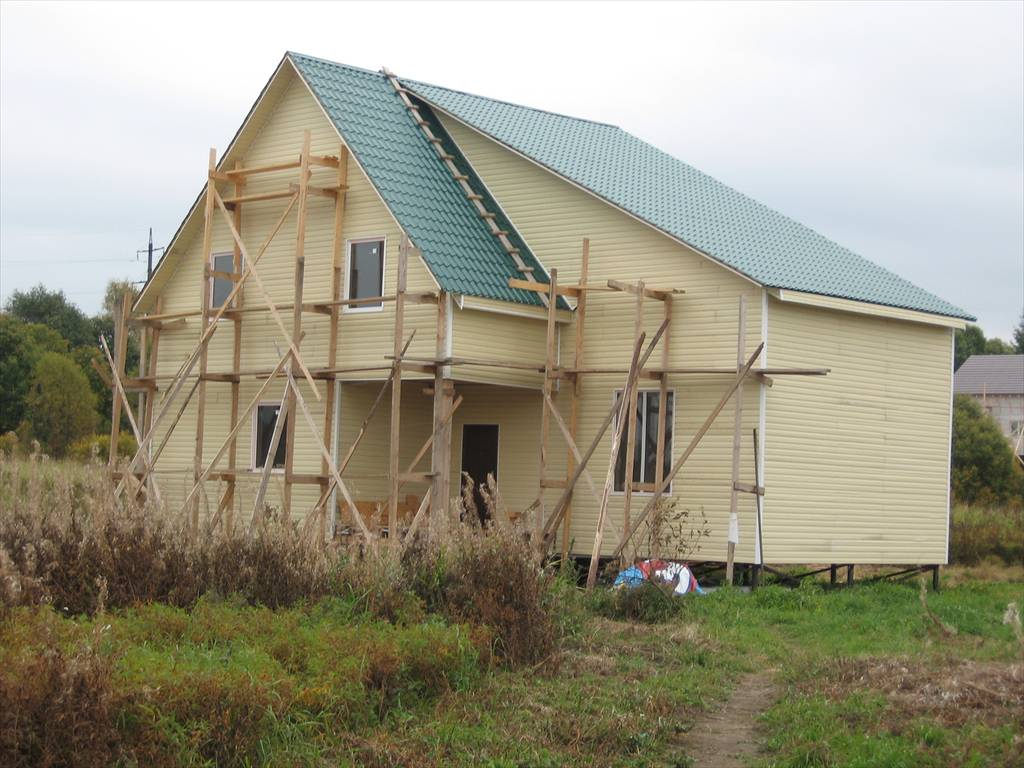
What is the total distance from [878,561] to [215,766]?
15953 millimetres

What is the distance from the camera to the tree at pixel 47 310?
6594cm

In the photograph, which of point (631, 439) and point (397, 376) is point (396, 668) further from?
point (631, 439)

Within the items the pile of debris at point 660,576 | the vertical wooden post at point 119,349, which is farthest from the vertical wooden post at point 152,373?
the pile of debris at point 660,576

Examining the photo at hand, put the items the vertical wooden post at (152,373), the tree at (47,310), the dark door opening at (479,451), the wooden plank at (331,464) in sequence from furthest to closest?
the tree at (47,310) < the vertical wooden post at (152,373) < the dark door opening at (479,451) < the wooden plank at (331,464)

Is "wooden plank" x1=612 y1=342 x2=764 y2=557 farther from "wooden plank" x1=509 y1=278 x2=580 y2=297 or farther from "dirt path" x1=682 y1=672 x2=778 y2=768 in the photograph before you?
"dirt path" x1=682 y1=672 x2=778 y2=768

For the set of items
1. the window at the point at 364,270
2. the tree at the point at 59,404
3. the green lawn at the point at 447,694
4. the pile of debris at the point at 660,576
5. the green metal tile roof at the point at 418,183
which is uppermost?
the green metal tile roof at the point at 418,183

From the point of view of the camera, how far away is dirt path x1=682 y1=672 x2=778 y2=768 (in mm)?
11500

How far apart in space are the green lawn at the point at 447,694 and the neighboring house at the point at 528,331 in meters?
7.30

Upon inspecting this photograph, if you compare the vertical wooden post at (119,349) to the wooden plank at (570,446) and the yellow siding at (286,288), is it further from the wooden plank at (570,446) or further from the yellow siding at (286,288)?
the wooden plank at (570,446)

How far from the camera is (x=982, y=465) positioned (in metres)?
41.4

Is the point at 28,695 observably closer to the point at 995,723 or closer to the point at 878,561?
the point at 995,723

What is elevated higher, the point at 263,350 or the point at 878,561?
the point at 263,350

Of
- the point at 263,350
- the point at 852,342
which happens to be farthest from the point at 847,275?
the point at 263,350

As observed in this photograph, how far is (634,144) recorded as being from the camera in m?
28.7
